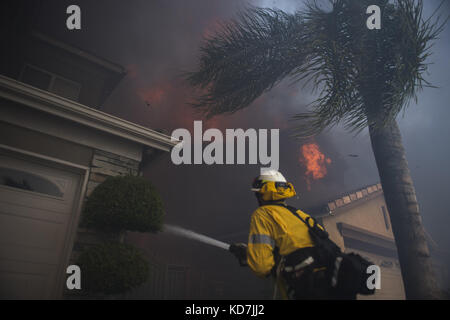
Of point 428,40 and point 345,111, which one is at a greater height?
point 428,40

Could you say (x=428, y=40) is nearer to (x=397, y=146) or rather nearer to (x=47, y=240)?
(x=397, y=146)

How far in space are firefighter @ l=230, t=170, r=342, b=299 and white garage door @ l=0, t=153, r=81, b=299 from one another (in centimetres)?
354

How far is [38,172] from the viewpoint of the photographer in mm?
4887

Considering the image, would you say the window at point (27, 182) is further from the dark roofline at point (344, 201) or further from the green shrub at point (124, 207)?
the dark roofline at point (344, 201)

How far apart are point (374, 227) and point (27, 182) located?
13.2m

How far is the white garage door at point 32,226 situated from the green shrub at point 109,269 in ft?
2.59

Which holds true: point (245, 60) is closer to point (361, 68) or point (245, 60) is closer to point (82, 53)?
point (361, 68)

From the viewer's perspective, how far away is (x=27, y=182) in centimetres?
478

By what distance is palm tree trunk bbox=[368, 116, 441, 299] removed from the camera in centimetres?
442

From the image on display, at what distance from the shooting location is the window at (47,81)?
8.62 meters

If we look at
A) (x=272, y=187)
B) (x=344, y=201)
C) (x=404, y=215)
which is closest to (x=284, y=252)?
(x=272, y=187)

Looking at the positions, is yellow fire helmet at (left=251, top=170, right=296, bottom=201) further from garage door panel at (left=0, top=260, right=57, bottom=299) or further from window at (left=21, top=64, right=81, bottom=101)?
window at (left=21, top=64, right=81, bottom=101)

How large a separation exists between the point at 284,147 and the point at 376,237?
15.8 metres
